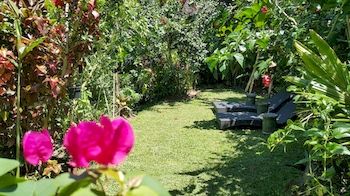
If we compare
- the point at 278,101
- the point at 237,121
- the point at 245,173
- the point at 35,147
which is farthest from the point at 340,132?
the point at 278,101

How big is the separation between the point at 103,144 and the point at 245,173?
14.1 ft

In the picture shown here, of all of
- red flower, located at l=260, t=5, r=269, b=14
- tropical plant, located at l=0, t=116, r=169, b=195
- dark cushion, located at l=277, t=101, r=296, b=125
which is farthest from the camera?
dark cushion, located at l=277, t=101, r=296, b=125

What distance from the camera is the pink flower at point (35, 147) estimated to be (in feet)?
2.65

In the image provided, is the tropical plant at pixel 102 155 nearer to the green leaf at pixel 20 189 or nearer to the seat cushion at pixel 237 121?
the green leaf at pixel 20 189

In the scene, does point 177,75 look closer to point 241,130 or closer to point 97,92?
point 241,130

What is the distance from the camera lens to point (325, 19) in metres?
3.21

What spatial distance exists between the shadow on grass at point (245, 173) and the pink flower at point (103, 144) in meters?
3.09

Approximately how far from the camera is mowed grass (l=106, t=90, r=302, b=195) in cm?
429

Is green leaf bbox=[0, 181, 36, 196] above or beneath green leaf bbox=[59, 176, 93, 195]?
beneath

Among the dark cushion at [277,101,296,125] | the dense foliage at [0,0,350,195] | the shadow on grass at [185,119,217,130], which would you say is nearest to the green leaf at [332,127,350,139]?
the dense foliage at [0,0,350,195]

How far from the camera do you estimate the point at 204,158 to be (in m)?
5.36

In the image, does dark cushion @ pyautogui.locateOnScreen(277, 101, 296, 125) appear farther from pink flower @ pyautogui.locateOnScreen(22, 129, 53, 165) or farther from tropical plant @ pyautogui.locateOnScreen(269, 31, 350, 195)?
pink flower @ pyautogui.locateOnScreen(22, 129, 53, 165)

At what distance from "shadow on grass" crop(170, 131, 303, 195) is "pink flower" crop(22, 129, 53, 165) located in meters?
2.90

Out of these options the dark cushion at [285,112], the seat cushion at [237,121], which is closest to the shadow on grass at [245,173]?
the dark cushion at [285,112]
